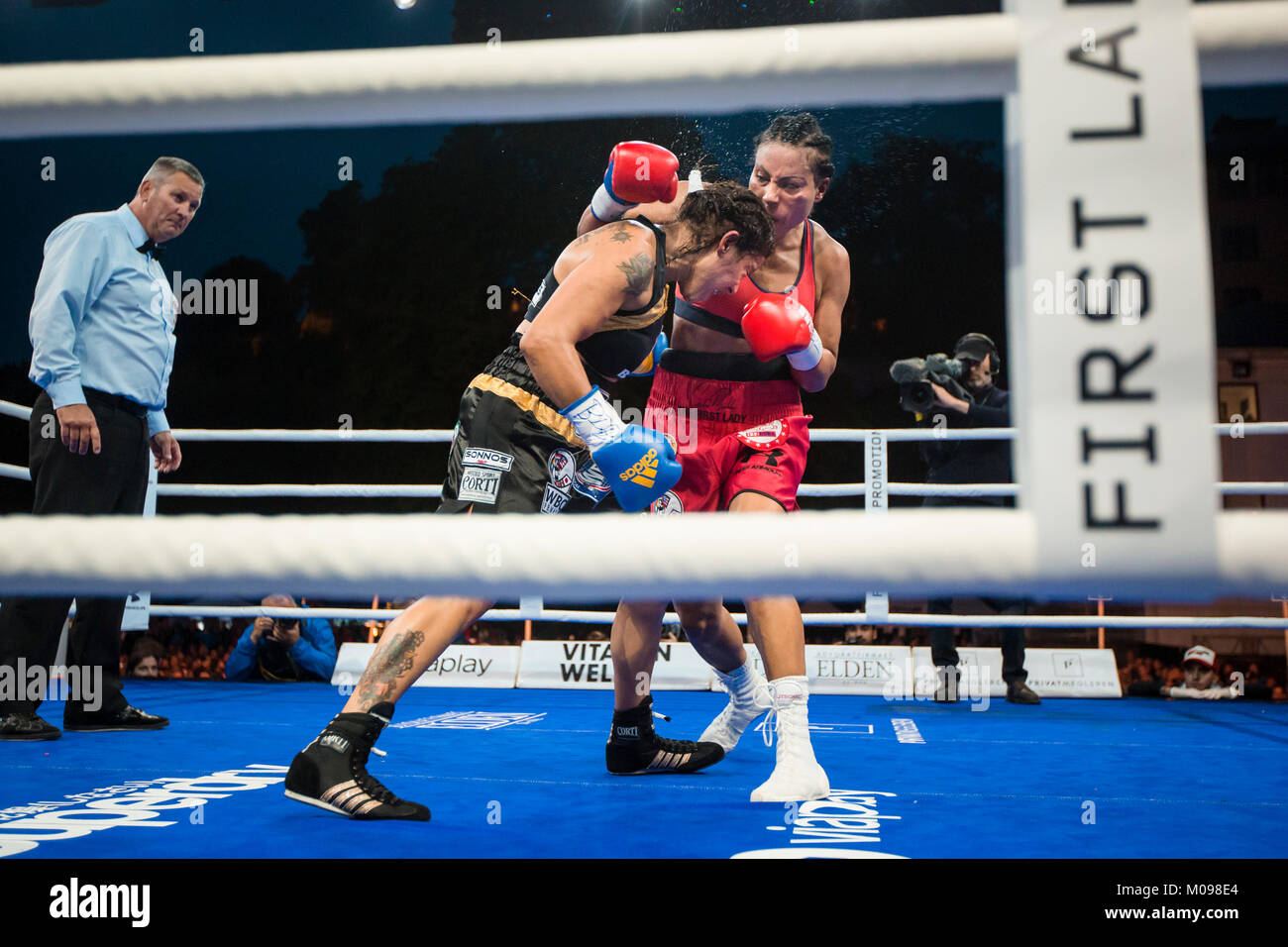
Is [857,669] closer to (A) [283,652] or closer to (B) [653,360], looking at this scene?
(B) [653,360]

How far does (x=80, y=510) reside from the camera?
7.84ft

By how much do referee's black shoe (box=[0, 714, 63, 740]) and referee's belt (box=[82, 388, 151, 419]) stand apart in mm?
772

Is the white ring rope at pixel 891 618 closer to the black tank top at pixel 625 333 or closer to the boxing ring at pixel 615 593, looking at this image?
the boxing ring at pixel 615 593

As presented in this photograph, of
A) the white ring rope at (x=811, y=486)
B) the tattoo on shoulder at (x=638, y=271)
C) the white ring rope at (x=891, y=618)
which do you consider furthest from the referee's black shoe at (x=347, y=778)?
the white ring rope at (x=811, y=486)

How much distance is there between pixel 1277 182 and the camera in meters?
14.9

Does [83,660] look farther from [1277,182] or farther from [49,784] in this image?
[1277,182]

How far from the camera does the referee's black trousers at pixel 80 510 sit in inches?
90.9

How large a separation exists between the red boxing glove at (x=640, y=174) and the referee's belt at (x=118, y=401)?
4.71 feet

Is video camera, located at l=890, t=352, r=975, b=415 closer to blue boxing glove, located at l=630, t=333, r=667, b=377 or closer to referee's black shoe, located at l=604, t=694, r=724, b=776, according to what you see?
blue boxing glove, located at l=630, t=333, r=667, b=377

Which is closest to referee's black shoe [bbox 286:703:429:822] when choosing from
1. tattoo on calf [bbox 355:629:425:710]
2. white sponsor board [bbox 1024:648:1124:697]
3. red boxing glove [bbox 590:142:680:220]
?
tattoo on calf [bbox 355:629:425:710]

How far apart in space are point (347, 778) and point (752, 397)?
3.76ft
